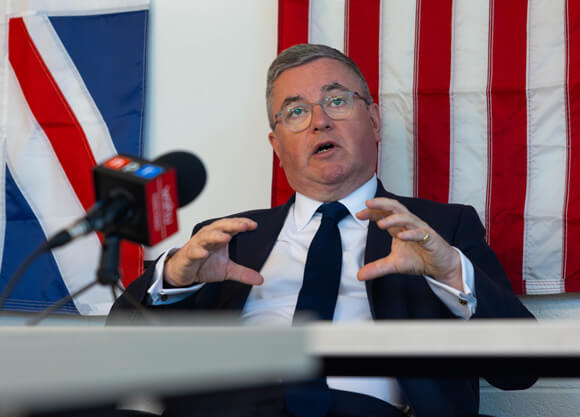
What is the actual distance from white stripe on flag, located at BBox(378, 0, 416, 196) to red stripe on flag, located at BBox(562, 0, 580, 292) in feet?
1.42

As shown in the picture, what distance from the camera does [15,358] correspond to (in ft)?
1.33

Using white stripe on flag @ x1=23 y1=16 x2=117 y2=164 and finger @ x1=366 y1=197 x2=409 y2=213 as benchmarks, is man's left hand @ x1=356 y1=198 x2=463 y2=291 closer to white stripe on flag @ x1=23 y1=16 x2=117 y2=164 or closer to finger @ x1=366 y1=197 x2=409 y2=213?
finger @ x1=366 y1=197 x2=409 y2=213

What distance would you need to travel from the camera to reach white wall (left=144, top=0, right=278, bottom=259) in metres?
2.04

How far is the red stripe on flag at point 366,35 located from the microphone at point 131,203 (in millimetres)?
1270

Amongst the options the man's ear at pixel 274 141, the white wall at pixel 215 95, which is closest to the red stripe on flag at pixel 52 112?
the white wall at pixel 215 95

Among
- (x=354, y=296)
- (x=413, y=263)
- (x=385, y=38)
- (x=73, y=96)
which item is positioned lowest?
(x=354, y=296)

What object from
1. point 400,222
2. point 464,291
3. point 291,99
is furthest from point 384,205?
point 291,99

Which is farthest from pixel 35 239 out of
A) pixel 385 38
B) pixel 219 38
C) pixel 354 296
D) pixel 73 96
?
pixel 385 38

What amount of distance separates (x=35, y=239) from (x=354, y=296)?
1082 millimetres

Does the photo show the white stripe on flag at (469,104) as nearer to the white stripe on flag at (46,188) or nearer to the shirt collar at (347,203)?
the shirt collar at (347,203)

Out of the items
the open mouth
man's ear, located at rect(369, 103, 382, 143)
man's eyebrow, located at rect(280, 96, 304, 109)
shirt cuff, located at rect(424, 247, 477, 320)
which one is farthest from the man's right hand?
man's ear, located at rect(369, 103, 382, 143)

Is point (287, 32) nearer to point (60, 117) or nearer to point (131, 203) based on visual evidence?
point (60, 117)

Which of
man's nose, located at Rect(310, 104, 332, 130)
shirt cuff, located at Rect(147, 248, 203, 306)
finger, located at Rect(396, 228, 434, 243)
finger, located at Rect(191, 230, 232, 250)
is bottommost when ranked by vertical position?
shirt cuff, located at Rect(147, 248, 203, 306)

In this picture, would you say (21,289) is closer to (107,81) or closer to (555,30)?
(107,81)
